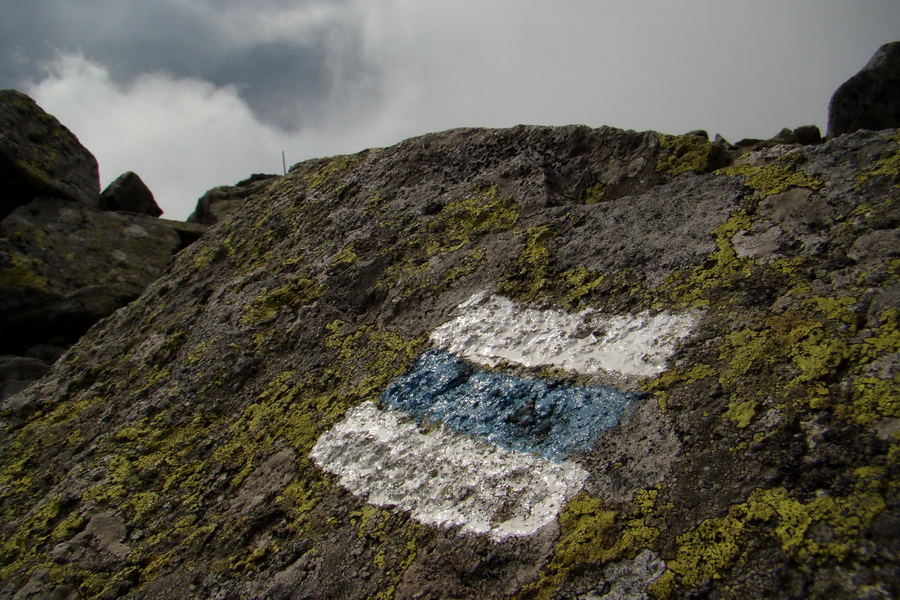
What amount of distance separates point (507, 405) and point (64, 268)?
20.6 ft

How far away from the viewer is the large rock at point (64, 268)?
6914mm

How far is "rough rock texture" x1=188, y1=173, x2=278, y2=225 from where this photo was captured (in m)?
9.02

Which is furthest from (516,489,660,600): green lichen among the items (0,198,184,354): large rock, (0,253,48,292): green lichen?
(0,253,48,292): green lichen

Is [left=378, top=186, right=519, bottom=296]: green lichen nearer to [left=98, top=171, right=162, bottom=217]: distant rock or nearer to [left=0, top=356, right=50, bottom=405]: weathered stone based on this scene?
[left=0, top=356, right=50, bottom=405]: weathered stone

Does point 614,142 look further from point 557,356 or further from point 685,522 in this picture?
point 685,522

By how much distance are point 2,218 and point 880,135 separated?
8.84 meters

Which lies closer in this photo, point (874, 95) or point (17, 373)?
point (874, 95)

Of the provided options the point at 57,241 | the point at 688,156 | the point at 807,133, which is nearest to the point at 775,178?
the point at 688,156

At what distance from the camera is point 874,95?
5477 millimetres

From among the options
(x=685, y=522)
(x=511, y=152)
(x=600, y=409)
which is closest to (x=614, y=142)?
(x=511, y=152)

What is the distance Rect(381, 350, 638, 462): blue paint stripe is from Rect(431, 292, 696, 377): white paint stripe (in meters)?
0.13

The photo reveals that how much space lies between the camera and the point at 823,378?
2.58 meters

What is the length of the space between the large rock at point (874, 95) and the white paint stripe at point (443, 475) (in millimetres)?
4757

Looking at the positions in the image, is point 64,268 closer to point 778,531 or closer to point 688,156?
point 688,156
